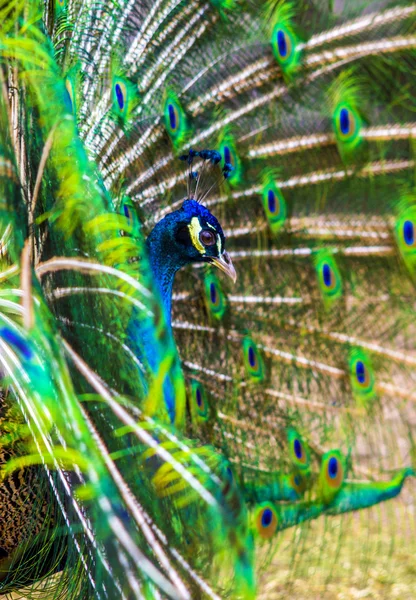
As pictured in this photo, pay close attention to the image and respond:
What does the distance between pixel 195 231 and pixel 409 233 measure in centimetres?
42

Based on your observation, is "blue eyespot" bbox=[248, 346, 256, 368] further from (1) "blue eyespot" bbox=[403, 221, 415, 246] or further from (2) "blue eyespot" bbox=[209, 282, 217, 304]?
(1) "blue eyespot" bbox=[403, 221, 415, 246]

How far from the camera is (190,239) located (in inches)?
46.5

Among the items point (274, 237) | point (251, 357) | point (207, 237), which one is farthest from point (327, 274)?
point (207, 237)

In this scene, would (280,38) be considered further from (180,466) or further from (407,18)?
(180,466)

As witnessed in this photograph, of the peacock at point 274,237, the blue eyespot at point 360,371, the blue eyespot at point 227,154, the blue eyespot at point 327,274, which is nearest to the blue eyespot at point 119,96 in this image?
the peacock at point 274,237

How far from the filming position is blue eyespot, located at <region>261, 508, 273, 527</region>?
51.9 inches

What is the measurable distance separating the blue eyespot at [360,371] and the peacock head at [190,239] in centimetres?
38

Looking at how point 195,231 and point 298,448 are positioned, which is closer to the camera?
point 195,231

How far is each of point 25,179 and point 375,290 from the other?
83 cm

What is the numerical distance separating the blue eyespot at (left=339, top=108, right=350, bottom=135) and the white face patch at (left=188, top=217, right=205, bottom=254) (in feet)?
1.30

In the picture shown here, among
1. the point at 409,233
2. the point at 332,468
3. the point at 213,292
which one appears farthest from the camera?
the point at 213,292

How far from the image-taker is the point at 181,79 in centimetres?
144

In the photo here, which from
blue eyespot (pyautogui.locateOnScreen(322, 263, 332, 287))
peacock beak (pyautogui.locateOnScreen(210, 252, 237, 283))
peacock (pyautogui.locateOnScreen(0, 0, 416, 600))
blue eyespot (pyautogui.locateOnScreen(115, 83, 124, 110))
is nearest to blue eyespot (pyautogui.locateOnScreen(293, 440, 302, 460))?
peacock (pyautogui.locateOnScreen(0, 0, 416, 600))

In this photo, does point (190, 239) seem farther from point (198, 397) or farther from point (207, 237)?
point (198, 397)
